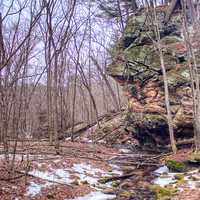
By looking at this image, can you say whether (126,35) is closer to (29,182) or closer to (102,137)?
(102,137)

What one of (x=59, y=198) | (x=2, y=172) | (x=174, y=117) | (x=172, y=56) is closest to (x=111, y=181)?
(x=59, y=198)

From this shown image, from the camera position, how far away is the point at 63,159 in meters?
15.6

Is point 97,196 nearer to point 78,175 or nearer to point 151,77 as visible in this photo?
point 78,175

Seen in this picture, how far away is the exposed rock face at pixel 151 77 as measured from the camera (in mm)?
21469

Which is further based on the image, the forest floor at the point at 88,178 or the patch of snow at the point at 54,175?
the patch of snow at the point at 54,175

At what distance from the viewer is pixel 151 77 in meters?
23.0

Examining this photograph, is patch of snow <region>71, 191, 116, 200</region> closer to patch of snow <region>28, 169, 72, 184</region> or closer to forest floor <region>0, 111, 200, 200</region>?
forest floor <region>0, 111, 200, 200</region>

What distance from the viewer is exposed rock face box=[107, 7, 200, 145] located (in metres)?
21.5

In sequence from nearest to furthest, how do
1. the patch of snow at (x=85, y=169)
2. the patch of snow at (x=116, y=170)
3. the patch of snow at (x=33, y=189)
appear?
the patch of snow at (x=33, y=189), the patch of snow at (x=85, y=169), the patch of snow at (x=116, y=170)

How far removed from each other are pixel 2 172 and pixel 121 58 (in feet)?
51.9

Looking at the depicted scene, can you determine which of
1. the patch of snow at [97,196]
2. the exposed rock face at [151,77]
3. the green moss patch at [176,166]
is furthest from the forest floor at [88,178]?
the exposed rock face at [151,77]

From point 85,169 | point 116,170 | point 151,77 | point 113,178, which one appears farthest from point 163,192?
point 151,77

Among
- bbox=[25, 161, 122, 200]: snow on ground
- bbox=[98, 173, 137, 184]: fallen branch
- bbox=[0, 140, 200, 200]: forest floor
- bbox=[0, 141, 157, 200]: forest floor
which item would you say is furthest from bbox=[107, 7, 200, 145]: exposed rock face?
bbox=[98, 173, 137, 184]: fallen branch

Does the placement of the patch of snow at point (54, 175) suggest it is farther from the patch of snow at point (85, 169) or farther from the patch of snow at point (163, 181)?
the patch of snow at point (163, 181)
